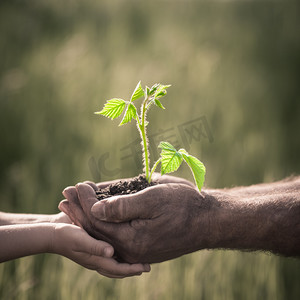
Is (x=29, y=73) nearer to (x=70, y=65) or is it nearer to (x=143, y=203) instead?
(x=70, y=65)

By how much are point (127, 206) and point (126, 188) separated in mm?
114

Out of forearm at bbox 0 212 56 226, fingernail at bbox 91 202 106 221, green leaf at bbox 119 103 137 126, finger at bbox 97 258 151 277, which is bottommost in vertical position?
finger at bbox 97 258 151 277

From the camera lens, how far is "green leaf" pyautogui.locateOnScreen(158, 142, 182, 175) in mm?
883

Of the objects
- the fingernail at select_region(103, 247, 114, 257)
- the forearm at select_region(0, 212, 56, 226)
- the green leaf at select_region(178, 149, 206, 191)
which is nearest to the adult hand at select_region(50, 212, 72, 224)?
the forearm at select_region(0, 212, 56, 226)

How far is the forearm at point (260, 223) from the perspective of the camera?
100 centimetres

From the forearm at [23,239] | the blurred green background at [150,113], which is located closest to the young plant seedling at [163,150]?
the forearm at [23,239]

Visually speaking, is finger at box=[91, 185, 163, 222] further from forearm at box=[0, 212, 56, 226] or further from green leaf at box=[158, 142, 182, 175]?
forearm at box=[0, 212, 56, 226]

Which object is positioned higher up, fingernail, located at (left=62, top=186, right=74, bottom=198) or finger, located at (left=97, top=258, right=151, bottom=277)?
fingernail, located at (left=62, top=186, right=74, bottom=198)

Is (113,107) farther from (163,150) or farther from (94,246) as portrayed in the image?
(94,246)

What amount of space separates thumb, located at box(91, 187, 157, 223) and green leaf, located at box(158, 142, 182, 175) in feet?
0.28

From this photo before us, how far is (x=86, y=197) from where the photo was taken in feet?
3.20

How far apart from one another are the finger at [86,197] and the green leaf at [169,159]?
0.75 feet

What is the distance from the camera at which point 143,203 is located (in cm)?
91

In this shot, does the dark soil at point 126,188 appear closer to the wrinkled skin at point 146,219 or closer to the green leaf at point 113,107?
the wrinkled skin at point 146,219
